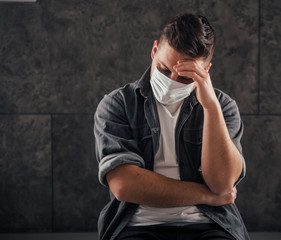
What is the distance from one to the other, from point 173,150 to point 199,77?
340 millimetres

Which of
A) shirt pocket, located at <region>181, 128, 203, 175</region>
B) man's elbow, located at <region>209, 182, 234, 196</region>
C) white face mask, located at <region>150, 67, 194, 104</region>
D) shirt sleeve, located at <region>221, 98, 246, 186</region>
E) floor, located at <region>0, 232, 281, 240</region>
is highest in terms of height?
white face mask, located at <region>150, 67, 194, 104</region>

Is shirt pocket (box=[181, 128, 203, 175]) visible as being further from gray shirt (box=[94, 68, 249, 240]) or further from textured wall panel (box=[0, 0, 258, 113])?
textured wall panel (box=[0, 0, 258, 113])

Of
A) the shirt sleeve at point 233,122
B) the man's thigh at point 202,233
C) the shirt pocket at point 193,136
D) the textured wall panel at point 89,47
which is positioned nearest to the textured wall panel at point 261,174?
the textured wall panel at point 89,47

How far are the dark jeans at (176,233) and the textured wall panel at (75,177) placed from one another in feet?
3.10

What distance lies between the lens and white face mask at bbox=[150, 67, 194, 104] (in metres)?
1.43

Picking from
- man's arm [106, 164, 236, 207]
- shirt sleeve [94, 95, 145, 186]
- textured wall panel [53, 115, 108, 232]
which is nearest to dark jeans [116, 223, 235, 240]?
man's arm [106, 164, 236, 207]

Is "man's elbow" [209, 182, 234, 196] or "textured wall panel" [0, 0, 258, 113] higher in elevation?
"textured wall panel" [0, 0, 258, 113]

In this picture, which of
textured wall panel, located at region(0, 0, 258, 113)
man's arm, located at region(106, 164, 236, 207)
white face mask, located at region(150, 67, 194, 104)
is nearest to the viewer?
man's arm, located at region(106, 164, 236, 207)

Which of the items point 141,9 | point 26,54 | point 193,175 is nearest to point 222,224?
point 193,175

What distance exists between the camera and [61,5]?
7.24 feet

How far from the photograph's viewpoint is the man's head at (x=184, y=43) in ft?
4.53

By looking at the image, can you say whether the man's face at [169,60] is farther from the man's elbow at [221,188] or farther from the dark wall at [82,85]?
the dark wall at [82,85]

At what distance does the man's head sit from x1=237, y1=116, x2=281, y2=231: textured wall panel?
104 cm

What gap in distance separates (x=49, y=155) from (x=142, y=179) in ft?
3.76
